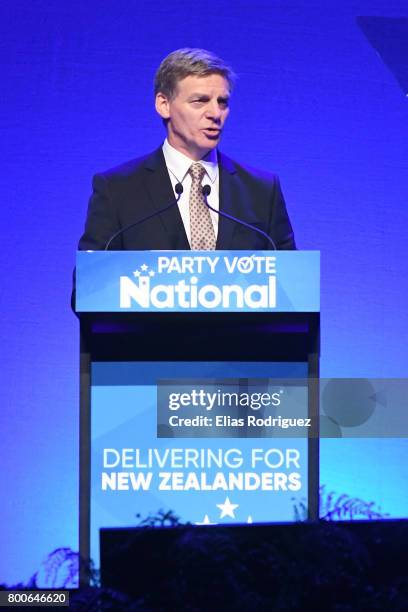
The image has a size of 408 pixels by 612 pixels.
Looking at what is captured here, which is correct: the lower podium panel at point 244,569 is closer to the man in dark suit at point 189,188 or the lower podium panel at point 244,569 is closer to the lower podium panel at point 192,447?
the lower podium panel at point 192,447

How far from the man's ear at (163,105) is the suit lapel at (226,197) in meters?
0.21

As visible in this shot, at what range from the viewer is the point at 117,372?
2719 mm

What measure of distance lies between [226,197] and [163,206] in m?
0.19

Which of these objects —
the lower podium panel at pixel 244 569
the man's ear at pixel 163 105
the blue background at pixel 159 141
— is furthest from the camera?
the blue background at pixel 159 141

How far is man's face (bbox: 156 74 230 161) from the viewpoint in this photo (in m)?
3.33

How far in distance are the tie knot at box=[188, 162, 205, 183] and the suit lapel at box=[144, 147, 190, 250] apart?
0.11 metres

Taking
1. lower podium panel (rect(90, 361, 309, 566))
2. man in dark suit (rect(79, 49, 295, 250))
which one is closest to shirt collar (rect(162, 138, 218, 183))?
man in dark suit (rect(79, 49, 295, 250))

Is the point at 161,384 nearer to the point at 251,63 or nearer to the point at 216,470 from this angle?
the point at 216,470

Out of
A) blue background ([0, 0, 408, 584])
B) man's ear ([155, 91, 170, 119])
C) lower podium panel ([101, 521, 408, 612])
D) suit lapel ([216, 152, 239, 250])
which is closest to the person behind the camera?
lower podium panel ([101, 521, 408, 612])

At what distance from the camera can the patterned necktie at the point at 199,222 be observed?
3.24m

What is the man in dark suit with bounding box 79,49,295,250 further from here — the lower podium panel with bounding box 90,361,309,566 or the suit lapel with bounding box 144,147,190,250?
the lower podium panel with bounding box 90,361,309,566

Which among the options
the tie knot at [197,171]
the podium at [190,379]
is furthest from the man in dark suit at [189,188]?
the podium at [190,379]

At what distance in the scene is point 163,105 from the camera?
3463 millimetres

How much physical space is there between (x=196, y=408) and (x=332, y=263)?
59.2 inches
